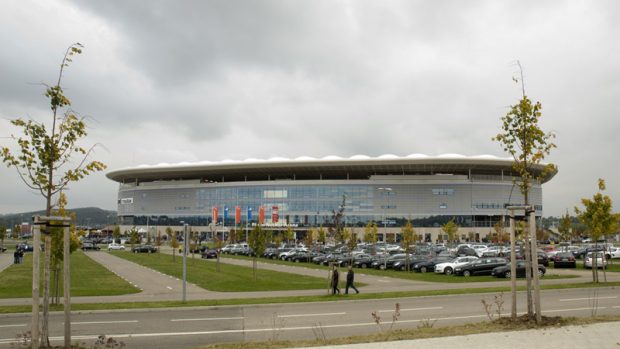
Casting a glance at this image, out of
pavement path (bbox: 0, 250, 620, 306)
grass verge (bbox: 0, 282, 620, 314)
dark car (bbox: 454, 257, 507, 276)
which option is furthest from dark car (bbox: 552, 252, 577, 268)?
grass verge (bbox: 0, 282, 620, 314)

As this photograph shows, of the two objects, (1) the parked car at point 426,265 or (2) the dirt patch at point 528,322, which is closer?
(2) the dirt patch at point 528,322

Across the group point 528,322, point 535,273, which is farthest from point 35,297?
point 535,273

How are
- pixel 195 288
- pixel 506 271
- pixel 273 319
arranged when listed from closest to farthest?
pixel 273 319
pixel 195 288
pixel 506 271

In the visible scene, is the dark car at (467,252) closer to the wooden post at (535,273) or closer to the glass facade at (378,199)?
the wooden post at (535,273)

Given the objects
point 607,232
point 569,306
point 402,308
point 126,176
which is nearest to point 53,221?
point 402,308

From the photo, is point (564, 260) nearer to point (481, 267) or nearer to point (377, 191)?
point (481, 267)

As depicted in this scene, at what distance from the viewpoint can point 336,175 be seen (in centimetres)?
12462

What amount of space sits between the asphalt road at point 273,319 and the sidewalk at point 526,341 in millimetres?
2934

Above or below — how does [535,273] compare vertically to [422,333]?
above

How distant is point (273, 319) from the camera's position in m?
16.6

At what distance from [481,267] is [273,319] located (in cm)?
2331

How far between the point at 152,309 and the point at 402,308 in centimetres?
936

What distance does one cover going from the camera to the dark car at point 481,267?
118 feet

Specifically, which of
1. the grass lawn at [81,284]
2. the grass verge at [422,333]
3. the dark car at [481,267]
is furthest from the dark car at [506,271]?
the grass lawn at [81,284]
